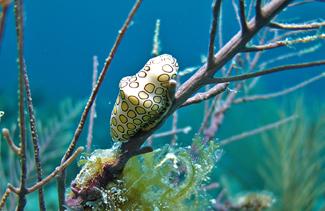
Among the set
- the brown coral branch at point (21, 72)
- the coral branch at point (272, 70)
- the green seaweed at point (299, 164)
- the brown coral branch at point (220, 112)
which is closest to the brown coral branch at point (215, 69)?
the coral branch at point (272, 70)

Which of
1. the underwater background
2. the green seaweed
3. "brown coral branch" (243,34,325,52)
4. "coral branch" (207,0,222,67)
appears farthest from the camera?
the underwater background

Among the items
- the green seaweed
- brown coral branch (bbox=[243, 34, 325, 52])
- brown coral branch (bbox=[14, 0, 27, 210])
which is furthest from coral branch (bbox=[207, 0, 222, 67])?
the green seaweed

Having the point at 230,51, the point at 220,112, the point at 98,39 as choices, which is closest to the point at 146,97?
the point at 230,51

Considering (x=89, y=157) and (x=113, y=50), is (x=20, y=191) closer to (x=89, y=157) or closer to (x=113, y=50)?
(x=89, y=157)

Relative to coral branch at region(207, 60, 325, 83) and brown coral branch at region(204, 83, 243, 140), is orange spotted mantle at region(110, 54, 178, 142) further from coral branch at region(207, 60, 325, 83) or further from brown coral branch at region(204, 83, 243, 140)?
brown coral branch at region(204, 83, 243, 140)

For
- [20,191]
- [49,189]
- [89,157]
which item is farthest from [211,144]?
[49,189]

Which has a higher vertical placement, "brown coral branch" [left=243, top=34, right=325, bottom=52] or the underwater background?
"brown coral branch" [left=243, top=34, right=325, bottom=52]

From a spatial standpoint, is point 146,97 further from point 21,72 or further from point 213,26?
point 21,72

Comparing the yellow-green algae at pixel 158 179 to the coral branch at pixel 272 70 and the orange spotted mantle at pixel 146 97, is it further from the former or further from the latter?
the coral branch at pixel 272 70
